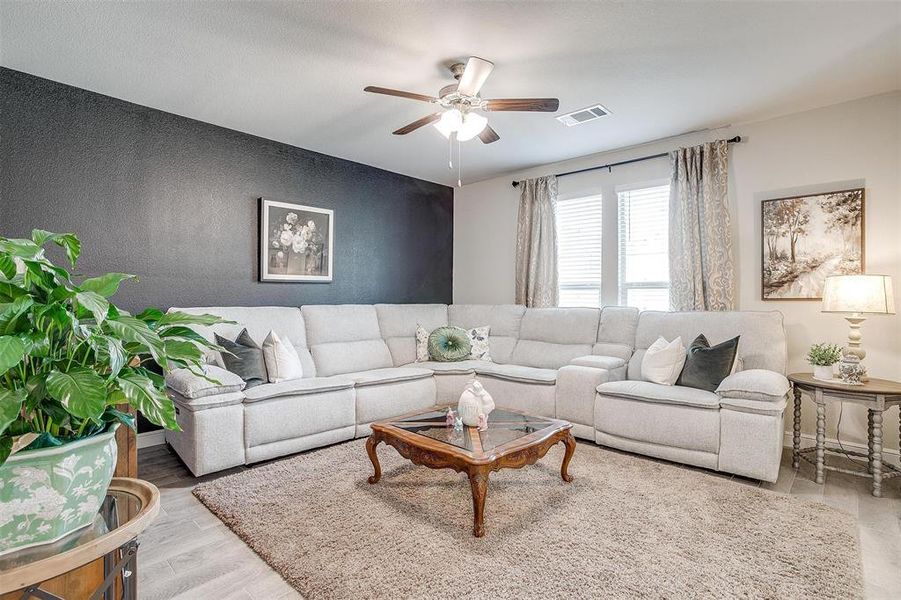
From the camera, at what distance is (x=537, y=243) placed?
5004 mm

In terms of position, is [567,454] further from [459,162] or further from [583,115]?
[459,162]

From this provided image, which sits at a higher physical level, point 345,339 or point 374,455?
point 345,339

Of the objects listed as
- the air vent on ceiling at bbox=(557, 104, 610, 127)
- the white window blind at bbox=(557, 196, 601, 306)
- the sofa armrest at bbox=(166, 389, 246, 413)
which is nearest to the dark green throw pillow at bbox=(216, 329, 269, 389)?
the sofa armrest at bbox=(166, 389, 246, 413)

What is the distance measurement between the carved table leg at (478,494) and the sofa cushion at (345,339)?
7.47 feet

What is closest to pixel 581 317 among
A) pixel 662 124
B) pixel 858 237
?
pixel 662 124

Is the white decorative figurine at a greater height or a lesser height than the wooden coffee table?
greater

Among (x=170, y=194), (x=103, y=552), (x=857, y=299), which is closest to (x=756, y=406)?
(x=857, y=299)

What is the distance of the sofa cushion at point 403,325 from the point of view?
4703mm

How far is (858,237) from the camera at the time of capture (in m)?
3.27

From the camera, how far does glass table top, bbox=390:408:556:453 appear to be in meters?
2.35

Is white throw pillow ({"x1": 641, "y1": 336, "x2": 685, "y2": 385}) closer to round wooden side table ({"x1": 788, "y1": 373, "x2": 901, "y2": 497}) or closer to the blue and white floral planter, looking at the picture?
round wooden side table ({"x1": 788, "y1": 373, "x2": 901, "y2": 497})

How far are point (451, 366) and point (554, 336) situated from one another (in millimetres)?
1088

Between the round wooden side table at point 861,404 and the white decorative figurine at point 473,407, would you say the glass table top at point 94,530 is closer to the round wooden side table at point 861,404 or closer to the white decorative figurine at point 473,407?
the white decorative figurine at point 473,407

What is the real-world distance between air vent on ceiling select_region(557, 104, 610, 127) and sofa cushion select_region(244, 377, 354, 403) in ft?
9.11
